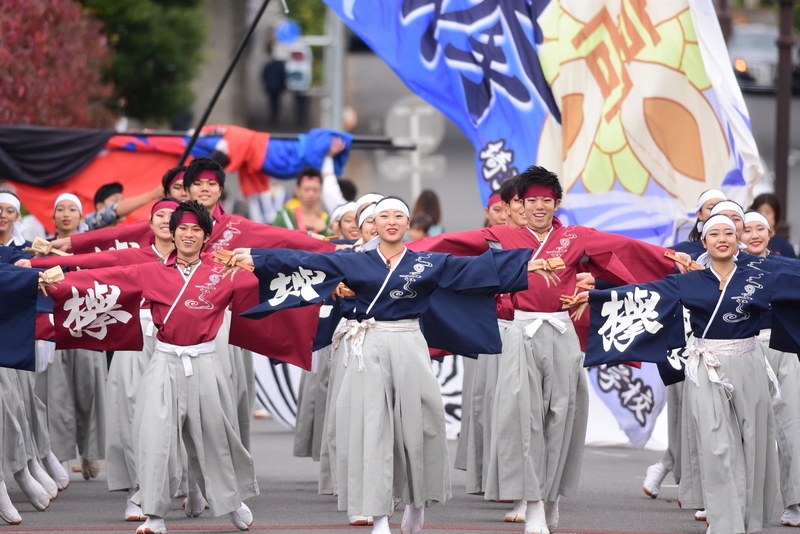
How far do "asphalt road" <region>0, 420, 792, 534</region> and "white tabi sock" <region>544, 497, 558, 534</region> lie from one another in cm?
11

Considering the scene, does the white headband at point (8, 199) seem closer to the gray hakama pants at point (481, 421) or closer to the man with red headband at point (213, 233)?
the man with red headband at point (213, 233)

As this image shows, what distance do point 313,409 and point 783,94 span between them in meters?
6.98

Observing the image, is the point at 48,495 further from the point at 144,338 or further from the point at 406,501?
the point at 406,501

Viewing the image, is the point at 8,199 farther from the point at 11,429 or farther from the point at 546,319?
the point at 546,319

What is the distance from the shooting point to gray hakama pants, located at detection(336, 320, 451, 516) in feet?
22.9

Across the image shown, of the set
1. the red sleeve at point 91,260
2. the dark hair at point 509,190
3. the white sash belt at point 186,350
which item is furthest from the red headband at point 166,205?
the dark hair at point 509,190

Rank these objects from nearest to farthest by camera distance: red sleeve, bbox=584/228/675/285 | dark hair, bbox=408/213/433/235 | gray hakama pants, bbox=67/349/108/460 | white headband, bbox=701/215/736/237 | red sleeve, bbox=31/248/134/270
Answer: white headband, bbox=701/215/736/237 → red sleeve, bbox=584/228/675/285 → red sleeve, bbox=31/248/134/270 → gray hakama pants, bbox=67/349/108/460 → dark hair, bbox=408/213/433/235

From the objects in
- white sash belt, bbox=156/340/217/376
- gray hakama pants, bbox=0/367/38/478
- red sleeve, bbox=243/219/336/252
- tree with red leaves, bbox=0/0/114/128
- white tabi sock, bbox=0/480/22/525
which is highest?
tree with red leaves, bbox=0/0/114/128

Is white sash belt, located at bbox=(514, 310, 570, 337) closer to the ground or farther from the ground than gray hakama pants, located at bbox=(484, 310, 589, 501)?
farther from the ground

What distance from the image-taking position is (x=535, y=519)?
7199 mm

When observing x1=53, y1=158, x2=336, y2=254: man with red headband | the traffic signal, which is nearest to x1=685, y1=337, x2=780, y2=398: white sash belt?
x1=53, y1=158, x2=336, y2=254: man with red headband

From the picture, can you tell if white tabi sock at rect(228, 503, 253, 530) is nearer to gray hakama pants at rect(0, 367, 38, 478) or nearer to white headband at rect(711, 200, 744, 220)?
gray hakama pants at rect(0, 367, 38, 478)

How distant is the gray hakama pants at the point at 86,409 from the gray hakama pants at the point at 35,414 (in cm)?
47

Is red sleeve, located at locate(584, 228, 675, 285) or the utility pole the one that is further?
the utility pole
